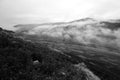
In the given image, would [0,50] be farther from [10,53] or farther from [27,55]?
[27,55]

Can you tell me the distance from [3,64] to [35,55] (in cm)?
489

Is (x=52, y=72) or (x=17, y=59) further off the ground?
(x=17, y=59)

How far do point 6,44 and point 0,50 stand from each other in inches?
105

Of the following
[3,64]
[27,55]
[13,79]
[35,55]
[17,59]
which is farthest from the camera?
[35,55]

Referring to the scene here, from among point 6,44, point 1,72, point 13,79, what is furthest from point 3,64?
point 6,44

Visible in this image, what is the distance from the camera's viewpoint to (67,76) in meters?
12.9

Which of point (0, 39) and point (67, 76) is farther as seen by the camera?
point (0, 39)

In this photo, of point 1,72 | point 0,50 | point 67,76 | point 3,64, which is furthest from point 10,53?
point 67,76

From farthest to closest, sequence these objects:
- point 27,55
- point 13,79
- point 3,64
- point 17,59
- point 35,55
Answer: point 35,55
point 27,55
point 17,59
point 3,64
point 13,79

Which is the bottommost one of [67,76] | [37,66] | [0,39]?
[67,76]

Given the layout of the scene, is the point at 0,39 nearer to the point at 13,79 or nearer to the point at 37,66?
the point at 37,66

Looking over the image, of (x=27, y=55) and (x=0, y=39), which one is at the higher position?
(x=0, y=39)

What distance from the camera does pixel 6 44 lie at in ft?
51.4

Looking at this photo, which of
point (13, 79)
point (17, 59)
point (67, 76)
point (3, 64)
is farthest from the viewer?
point (67, 76)
